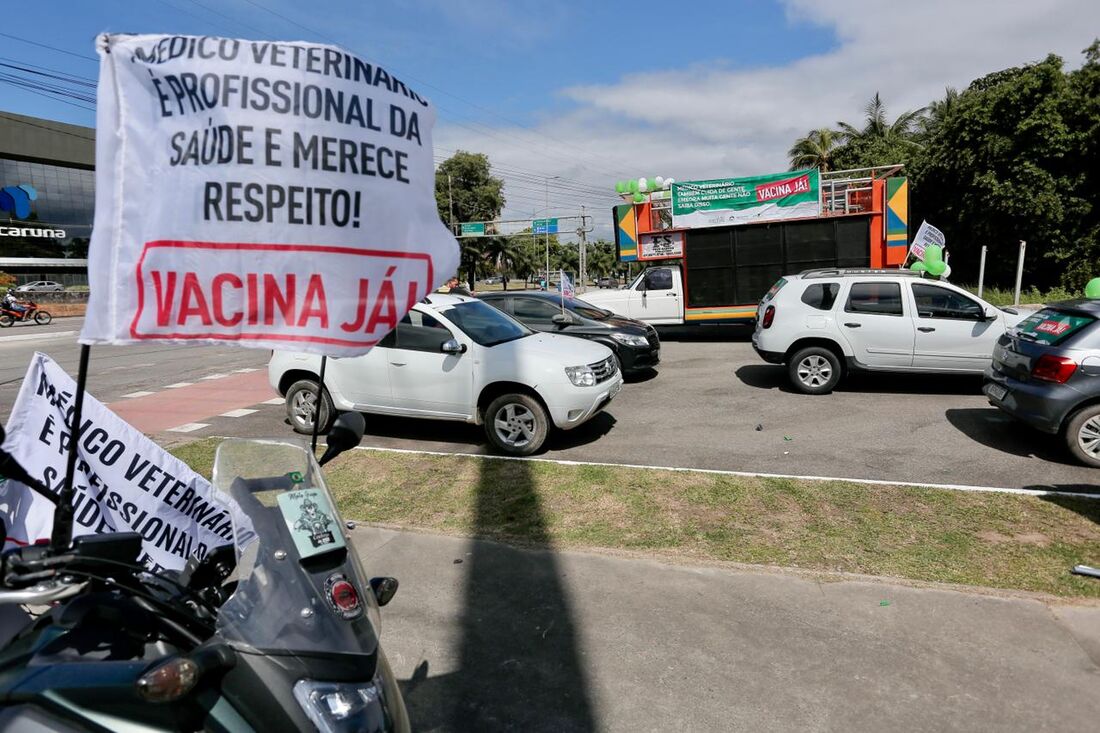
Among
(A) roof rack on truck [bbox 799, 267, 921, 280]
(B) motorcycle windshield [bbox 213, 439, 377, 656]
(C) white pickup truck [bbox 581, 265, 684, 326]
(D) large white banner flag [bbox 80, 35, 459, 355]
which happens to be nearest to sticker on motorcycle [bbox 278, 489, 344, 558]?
(B) motorcycle windshield [bbox 213, 439, 377, 656]

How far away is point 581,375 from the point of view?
705 centimetres

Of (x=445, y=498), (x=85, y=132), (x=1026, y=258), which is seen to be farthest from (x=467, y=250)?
(x=445, y=498)

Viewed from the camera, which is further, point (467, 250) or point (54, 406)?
point (467, 250)

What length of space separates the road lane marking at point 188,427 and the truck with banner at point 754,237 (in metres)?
8.79

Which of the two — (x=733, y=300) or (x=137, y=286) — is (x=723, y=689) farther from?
(x=733, y=300)

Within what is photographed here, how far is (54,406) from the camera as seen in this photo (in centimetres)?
265

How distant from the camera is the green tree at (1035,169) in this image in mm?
23234

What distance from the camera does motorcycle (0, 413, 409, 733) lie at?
4.88ft

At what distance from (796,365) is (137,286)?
9239 millimetres

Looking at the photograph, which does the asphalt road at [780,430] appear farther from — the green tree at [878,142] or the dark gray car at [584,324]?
the green tree at [878,142]

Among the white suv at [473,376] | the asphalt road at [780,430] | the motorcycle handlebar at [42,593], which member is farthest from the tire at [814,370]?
the motorcycle handlebar at [42,593]

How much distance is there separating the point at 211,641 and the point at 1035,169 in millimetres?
29020

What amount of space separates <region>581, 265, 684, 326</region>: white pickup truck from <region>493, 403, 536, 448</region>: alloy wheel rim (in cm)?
890

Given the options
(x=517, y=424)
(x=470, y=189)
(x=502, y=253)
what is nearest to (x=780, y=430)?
A: (x=517, y=424)
